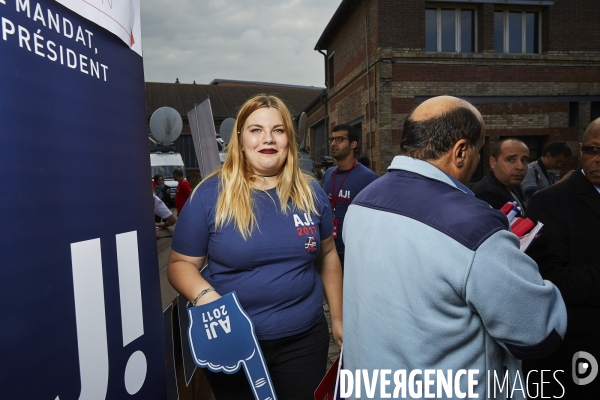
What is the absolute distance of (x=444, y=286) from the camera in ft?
3.92

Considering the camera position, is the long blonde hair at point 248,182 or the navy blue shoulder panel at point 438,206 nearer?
the navy blue shoulder panel at point 438,206

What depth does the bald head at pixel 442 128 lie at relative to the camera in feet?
4.52

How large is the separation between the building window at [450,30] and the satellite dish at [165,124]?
10032 millimetres

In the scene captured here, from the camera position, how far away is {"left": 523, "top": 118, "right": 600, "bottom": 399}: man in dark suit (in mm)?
1893

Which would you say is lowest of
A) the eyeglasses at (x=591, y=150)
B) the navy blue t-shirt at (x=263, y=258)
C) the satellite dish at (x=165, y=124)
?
the navy blue t-shirt at (x=263, y=258)

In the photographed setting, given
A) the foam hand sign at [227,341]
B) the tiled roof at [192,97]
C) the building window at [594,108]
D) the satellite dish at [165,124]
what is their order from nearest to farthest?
the foam hand sign at [227,341]
the satellite dish at [165,124]
the building window at [594,108]
the tiled roof at [192,97]

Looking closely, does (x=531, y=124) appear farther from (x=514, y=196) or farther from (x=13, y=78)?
(x=13, y=78)

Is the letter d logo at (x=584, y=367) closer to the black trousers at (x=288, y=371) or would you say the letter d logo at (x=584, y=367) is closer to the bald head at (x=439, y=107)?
the black trousers at (x=288, y=371)

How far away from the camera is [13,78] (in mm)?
973

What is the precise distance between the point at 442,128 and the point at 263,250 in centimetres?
80

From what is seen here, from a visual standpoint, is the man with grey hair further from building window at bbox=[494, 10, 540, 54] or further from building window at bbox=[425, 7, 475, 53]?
building window at bbox=[494, 10, 540, 54]

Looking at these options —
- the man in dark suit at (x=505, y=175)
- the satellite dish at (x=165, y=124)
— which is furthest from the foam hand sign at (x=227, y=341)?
the satellite dish at (x=165, y=124)

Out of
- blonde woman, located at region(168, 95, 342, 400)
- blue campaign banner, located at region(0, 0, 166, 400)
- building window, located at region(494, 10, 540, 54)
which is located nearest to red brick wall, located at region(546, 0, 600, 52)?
building window, located at region(494, 10, 540, 54)

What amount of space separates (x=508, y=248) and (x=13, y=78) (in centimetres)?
126
